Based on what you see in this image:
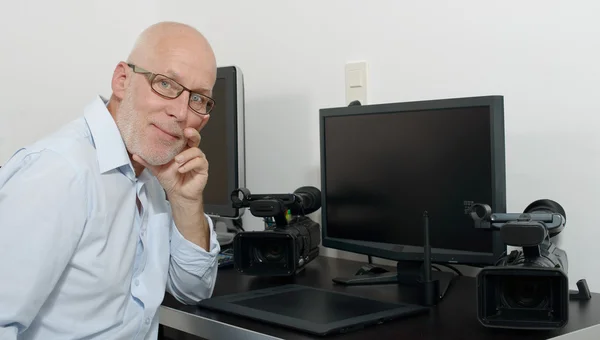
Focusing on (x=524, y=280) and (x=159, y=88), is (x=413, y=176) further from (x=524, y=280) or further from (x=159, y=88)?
(x=159, y=88)

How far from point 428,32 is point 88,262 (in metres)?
1.14

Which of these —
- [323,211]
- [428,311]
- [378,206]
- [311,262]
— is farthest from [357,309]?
[311,262]

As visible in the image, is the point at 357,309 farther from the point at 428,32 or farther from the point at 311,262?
the point at 428,32

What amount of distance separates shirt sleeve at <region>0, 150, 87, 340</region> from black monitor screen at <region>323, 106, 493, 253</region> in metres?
0.80

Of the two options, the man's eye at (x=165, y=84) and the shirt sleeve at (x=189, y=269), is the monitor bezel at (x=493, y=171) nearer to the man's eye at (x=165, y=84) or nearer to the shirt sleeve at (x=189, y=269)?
the shirt sleeve at (x=189, y=269)

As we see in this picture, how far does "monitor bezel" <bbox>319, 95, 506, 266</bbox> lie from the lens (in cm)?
162

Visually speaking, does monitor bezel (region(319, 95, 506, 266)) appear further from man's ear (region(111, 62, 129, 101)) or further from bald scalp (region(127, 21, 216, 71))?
man's ear (region(111, 62, 129, 101))

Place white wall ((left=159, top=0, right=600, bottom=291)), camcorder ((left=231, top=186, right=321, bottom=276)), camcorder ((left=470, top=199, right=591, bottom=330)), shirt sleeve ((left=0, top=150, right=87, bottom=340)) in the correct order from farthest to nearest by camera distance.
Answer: camcorder ((left=231, top=186, right=321, bottom=276)), white wall ((left=159, top=0, right=600, bottom=291)), camcorder ((left=470, top=199, right=591, bottom=330)), shirt sleeve ((left=0, top=150, right=87, bottom=340))

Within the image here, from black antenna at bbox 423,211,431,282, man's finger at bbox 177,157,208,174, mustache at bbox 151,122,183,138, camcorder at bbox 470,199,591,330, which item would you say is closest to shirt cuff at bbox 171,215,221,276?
man's finger at bbox 177,157,208,174

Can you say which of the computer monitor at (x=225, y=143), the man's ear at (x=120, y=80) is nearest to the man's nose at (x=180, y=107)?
the man's ear at (x=120, y=80)

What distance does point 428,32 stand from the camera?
2029 mm

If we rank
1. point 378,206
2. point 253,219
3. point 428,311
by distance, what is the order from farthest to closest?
1. point 253,219
2. point 378,206
3. point 428,311

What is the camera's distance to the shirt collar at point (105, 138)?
1.43 metres

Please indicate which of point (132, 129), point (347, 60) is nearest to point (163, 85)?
point (132, 129)
